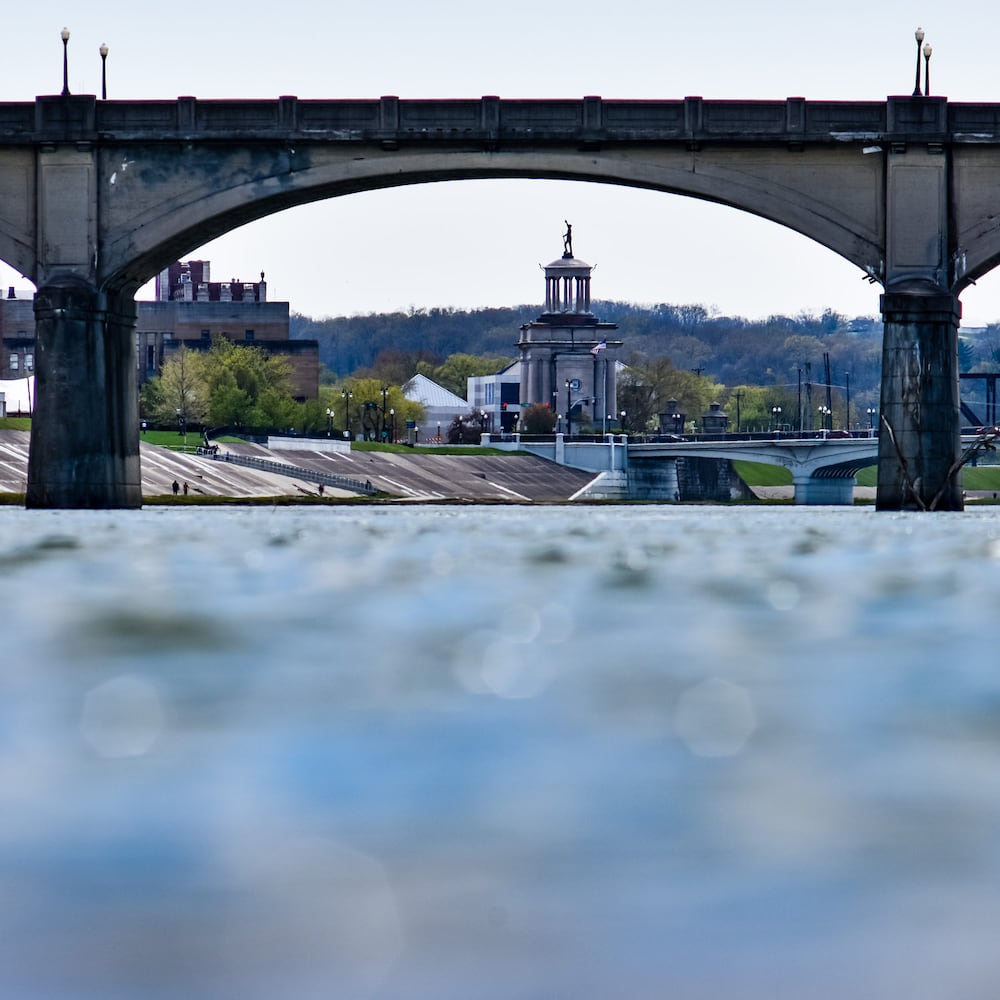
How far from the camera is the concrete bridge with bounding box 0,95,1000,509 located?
2088 inches

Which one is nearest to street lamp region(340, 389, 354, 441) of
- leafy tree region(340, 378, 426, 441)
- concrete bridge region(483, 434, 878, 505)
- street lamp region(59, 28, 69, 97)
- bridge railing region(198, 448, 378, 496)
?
leafy tree region(340, 378, 426, 441)

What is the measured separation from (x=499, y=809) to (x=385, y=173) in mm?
49511

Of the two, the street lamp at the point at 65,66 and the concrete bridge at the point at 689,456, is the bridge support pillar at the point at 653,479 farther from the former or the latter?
the street lamp at the point at 65,66

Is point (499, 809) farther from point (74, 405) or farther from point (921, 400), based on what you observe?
point (74, 405)

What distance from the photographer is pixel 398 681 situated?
1000 cm

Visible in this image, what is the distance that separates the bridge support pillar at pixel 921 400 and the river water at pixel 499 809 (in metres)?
38.6

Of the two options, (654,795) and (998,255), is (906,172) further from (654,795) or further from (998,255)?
(654,795)

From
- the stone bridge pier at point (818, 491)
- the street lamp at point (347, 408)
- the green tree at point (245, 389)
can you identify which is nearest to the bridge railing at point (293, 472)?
the green tree at point (245, 389)

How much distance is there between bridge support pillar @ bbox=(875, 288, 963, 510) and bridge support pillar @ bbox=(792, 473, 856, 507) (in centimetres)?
10197

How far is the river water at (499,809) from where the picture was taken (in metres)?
4.51

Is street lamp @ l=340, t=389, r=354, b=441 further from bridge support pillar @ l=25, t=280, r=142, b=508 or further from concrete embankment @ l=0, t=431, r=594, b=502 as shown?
bridge support pillar @ l=25, t=280, r=142, b=508

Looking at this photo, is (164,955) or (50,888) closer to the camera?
(164,955)

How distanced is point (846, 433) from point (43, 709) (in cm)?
15408

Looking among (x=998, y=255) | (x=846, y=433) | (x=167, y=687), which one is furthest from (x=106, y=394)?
(x=846, y=433)
